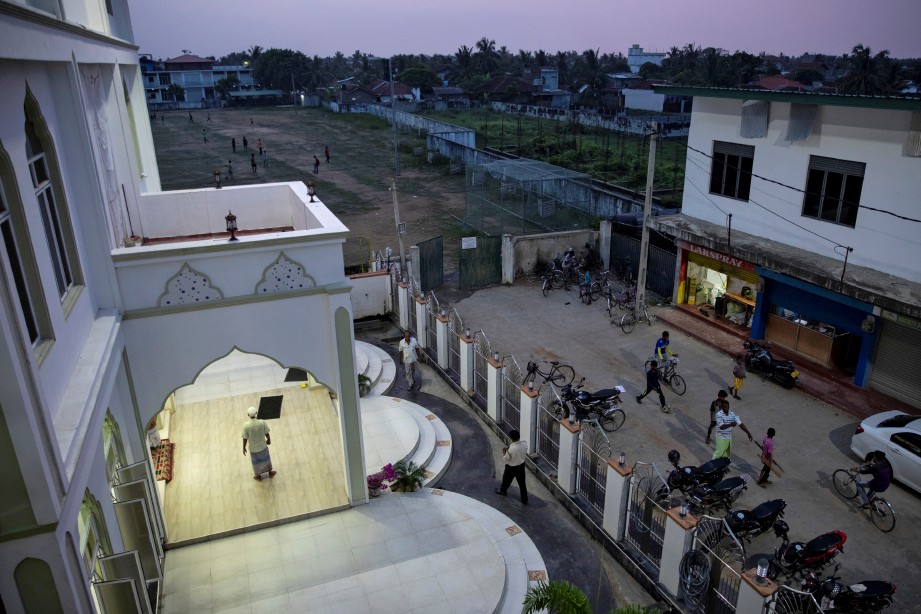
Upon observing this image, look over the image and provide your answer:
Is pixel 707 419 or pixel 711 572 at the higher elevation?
pixel 711 572

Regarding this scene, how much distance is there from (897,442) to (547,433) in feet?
20.7

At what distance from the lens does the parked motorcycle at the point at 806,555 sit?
917 centimetres

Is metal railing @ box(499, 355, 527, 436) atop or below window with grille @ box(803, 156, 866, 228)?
below

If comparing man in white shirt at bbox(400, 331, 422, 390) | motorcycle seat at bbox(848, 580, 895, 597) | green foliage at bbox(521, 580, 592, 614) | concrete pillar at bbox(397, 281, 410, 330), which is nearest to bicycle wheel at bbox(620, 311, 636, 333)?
concrete pillar at bbox(397, 281, 410, 330)

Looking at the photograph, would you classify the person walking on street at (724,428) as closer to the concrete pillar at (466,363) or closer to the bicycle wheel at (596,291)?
the concrete pillar at (466,363)

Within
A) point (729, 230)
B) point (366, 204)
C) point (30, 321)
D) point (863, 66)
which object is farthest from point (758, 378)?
point (863, 66)

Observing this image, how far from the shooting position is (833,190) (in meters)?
15.2

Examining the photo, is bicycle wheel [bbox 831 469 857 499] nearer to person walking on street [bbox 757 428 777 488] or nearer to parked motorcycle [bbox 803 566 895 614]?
person walking on street [bbox 757 428 777 488]

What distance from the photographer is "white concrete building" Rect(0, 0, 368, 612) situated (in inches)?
195

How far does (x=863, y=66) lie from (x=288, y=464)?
81.2m

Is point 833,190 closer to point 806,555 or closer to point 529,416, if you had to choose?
point 529,416

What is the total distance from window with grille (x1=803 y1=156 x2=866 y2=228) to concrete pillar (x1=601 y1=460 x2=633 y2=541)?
9168 millimetres

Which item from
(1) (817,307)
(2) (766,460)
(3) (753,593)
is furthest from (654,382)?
(3) (753,593)

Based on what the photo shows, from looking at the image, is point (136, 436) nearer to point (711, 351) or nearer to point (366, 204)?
point (711, 351)
